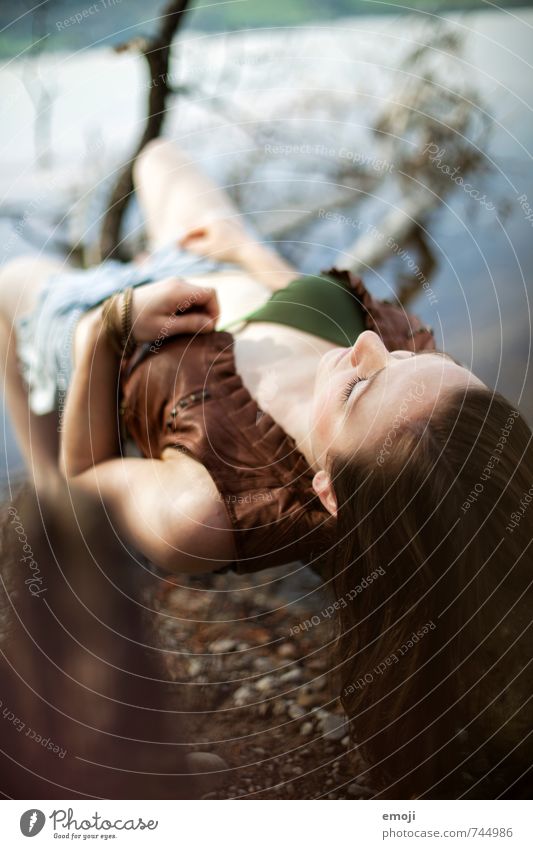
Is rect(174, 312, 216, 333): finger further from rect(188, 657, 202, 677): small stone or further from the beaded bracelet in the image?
rect(188, 657, 202, 677): small stone

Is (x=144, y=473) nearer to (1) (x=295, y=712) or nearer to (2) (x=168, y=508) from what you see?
(2) (x=168, y=508)

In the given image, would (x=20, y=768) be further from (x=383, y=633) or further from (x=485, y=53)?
(x=485, y=53)

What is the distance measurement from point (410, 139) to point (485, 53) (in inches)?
4.1

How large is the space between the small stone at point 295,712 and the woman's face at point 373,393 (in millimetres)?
207

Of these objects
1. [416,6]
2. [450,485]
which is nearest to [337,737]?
[450,485]

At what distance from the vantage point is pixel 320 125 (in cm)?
82

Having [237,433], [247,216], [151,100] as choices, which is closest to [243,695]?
[237,433]

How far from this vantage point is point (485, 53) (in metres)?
0.77

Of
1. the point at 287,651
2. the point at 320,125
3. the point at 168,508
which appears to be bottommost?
the point at 287,651

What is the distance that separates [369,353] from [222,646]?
0.28 metres

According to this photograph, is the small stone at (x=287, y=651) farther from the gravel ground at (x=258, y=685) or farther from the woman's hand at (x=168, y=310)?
the woman's hand at (x=168, y=310)

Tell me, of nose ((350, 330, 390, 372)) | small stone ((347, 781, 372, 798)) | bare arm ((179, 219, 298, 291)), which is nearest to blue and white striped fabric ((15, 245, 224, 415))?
bare arm ((179, 219, 298, 291))

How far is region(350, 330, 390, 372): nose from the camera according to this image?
2.02 ft
